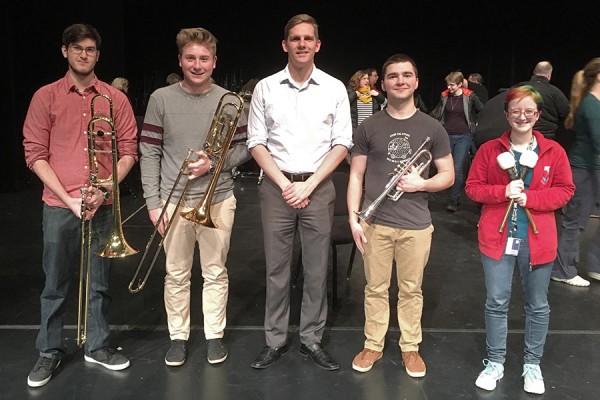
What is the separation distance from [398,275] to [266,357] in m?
0.87

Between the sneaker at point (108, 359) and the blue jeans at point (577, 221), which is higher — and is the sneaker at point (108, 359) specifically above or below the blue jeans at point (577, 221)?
below

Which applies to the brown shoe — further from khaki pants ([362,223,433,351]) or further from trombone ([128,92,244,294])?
trombone ([128,92,244,294])

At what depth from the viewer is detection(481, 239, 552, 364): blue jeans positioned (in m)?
2.68

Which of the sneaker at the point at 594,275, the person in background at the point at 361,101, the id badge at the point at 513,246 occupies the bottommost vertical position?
the sneaker at the point at 594,275

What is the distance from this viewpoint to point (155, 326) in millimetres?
3500

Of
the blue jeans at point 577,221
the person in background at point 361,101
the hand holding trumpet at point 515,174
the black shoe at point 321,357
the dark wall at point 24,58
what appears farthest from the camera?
the dark wall at point 24,58

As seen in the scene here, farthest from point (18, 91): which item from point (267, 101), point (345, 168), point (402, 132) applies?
point (402, 132)

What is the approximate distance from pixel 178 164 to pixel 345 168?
4.80 metres

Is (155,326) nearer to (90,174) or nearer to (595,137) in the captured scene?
(90,174)

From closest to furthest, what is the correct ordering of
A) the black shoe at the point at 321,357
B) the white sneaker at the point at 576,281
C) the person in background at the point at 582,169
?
the black shoe at the point at 321,357 → the person in background at the point at 582,169 → the white sneaker at the point at 576,281

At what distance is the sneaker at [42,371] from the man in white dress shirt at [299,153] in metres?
1.07

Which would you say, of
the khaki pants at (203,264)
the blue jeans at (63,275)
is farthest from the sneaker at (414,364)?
the blue jeans at (63,275)

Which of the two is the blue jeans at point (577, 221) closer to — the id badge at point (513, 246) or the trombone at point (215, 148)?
the id badge at point (513, 246)

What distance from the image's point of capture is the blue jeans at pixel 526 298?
2676 mm
